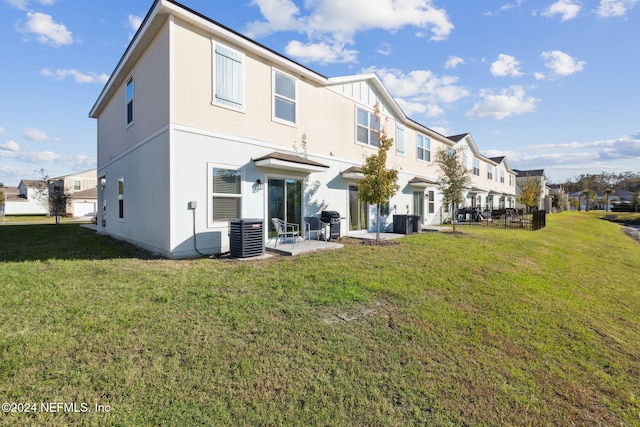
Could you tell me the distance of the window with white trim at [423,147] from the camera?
19.8 meters

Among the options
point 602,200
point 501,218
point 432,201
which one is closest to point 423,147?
point 432,201

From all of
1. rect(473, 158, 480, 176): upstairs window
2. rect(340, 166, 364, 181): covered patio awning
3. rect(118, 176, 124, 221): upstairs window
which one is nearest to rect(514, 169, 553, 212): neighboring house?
rect(473, 158, 480, 176): upstairs window

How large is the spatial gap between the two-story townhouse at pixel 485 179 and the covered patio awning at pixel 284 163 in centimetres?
1687

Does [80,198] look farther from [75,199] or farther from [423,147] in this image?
[423,147]

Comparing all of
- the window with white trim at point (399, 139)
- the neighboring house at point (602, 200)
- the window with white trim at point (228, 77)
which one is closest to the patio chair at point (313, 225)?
the window with white trim at point (228, 77)

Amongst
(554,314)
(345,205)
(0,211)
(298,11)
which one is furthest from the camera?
(0,211)

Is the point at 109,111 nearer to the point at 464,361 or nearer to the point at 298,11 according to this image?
the point at 298,11

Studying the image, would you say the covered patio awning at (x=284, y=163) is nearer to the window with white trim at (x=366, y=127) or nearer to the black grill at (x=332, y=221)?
the black grill at (x=332, y=221)

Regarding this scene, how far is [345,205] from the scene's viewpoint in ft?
42.9

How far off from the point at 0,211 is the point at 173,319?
158 ft

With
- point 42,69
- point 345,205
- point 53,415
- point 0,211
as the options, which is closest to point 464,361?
point 53,415

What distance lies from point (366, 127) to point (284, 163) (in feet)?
22.8

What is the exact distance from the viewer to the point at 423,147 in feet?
67.0

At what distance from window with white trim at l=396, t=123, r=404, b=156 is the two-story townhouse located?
7.59 metres
